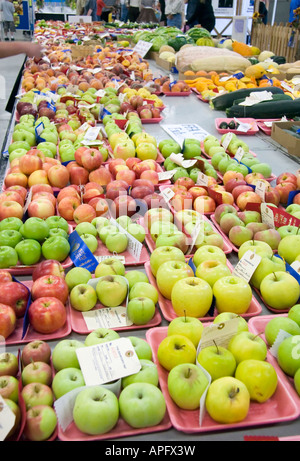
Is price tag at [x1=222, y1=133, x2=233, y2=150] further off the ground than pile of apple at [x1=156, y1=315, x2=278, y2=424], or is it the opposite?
price tag at [x1=222, y1=133, x2=233, y2=150]

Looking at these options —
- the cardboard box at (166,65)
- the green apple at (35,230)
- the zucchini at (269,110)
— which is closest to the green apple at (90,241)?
the green apple at (35,230)

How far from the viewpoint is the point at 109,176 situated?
2.76 m

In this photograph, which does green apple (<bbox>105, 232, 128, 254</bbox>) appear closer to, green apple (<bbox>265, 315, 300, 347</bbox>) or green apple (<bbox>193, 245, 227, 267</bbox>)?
green apple (<bbox>193, 245, 227, 267</bbox>)

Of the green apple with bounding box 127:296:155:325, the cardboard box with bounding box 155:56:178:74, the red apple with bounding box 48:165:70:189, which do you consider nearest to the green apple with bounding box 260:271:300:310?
the green apple with bounding box 127:296:155:325

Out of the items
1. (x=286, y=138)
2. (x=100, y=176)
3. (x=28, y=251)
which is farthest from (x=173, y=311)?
(x=286, y=138)

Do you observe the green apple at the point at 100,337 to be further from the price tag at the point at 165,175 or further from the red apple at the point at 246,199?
the price tag at the point at 165,175

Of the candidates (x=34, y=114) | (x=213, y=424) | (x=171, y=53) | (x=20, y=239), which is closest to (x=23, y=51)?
(x=171, y=53)

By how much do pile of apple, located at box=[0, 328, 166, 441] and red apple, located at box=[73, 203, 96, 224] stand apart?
0.97 metres

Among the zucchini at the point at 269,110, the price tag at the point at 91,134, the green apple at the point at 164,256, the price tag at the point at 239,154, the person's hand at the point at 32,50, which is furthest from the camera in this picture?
the person's hand at the point at 32,50

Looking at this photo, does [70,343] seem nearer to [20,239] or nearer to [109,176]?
[20,239]

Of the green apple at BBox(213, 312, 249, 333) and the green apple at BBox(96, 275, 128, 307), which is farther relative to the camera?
the green apple at BBox(96, 275, 128, 307)

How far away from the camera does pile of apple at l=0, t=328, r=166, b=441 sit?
45.8 inches

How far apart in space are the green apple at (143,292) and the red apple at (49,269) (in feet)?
1.08

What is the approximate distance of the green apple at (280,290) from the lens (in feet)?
5.54
